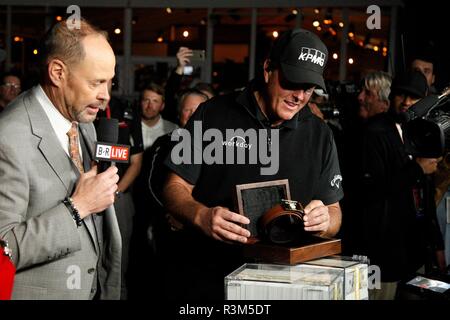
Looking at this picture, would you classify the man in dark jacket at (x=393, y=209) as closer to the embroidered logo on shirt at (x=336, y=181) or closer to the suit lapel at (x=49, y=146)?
the embroidered logo on shirt at (x=336, y=181)

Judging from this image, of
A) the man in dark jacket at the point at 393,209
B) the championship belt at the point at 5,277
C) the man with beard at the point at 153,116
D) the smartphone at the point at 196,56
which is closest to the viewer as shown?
the championship belt at the point at 5,277

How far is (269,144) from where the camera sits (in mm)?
2447

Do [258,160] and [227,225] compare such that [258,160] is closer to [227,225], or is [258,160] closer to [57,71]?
[227,225]

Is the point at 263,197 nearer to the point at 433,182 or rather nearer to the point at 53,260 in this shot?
the point at 53,260

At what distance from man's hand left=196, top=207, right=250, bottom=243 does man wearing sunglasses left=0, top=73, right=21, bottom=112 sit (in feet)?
15.4

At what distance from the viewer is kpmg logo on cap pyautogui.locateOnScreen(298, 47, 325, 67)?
230cm

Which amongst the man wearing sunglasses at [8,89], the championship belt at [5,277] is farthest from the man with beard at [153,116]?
the championship belt at [5,277]

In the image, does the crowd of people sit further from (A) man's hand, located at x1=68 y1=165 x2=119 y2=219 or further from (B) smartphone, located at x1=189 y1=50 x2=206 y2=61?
(B) smartphone, located at x1=189 y1=50 x2=206 y2=61

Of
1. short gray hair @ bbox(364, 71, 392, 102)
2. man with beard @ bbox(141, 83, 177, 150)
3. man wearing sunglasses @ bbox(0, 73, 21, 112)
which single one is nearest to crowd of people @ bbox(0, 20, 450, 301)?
short gray hair @ bbox(364, 71, 392, 102)

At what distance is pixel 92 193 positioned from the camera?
197 cm

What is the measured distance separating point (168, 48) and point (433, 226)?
10636 mm

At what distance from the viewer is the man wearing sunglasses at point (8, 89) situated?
20.5 ft

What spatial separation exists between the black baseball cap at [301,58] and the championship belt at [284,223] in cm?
51
